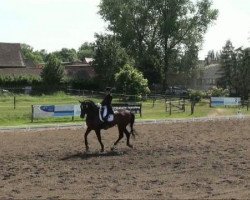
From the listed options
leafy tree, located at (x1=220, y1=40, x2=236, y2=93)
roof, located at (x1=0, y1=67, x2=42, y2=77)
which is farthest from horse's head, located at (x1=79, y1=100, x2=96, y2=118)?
leafy tree, located at (x1=220, y1=40, x2=236, y2=93)

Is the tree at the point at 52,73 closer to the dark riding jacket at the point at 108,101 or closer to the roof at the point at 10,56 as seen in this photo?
the roof at the point at 10,56

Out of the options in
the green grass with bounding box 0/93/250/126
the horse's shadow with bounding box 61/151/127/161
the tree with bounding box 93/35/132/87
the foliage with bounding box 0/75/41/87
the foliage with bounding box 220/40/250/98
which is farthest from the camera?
the foliage with bounding box 220/40/250/98

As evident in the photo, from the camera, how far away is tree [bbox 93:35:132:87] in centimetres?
7206

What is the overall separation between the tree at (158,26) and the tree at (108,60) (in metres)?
7.41

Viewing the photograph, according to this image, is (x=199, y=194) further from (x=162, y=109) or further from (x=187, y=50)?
(x=187, y=50)

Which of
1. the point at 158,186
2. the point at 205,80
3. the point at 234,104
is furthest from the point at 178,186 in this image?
the point at 205,80

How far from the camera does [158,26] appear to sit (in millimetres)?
81625

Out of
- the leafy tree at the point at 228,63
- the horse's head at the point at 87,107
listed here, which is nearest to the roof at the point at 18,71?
the leafy tree at the point at 228,63

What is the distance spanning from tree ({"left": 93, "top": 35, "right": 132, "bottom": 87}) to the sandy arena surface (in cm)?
4433

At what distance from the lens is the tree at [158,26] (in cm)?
7981

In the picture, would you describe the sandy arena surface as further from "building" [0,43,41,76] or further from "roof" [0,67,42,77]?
"building" [0,43,41,76]

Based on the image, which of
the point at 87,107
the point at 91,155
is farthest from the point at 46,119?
the point at 91,155

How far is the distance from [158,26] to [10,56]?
81.7ft

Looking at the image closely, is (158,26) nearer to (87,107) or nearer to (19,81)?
(19,81)
